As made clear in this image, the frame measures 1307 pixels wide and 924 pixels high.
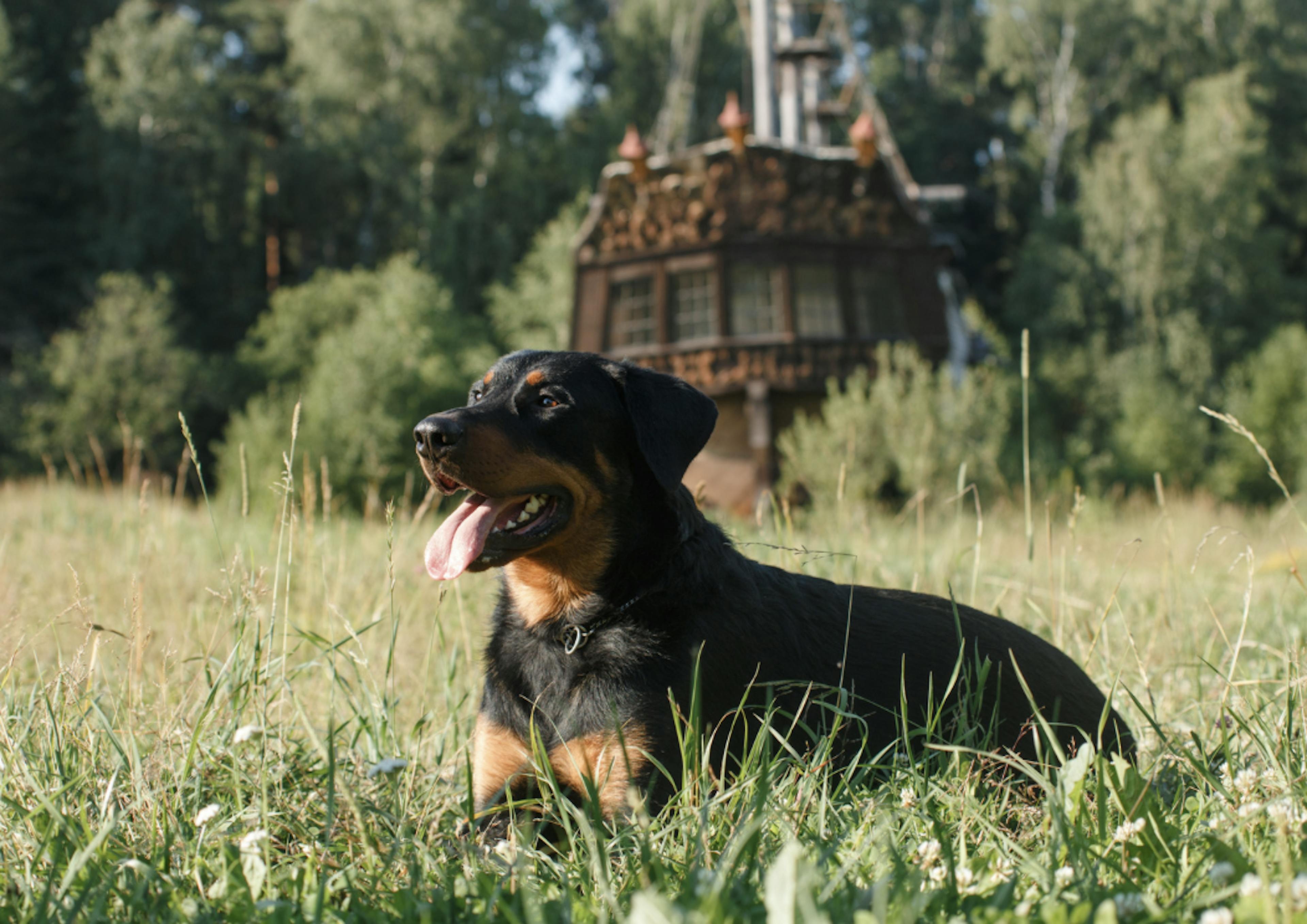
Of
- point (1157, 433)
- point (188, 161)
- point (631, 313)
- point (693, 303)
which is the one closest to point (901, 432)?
point (693, 303)

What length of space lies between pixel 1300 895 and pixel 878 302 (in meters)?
20.3

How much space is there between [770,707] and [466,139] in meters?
35.1

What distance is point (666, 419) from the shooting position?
106 inches

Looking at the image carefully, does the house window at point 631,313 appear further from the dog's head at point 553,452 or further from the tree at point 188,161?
the dog's head at point 553,452

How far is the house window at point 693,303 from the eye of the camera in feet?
67.5

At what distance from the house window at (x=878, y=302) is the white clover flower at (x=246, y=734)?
19087 millimetres

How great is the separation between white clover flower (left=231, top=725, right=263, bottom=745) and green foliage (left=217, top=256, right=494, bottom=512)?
53.5ft

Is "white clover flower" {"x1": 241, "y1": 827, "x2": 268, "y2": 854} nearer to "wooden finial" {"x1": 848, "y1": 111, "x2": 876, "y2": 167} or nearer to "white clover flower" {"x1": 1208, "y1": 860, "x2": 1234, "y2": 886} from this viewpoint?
"white clover flower" {"x1": 1208, "y1": 860, "x2": 1234, "y2": 886}

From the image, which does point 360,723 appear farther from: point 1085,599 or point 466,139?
point 466,139

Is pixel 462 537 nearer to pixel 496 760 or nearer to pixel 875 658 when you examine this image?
pixel 496 760

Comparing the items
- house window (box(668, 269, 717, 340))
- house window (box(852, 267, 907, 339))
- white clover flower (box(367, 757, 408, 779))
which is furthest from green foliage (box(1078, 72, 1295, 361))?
white clover flower (box(367, 757, 408, 779))

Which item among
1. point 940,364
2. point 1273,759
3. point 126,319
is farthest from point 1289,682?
point 126,319

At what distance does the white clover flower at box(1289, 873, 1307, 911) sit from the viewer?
140 cm

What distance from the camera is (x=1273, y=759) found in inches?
84.1
